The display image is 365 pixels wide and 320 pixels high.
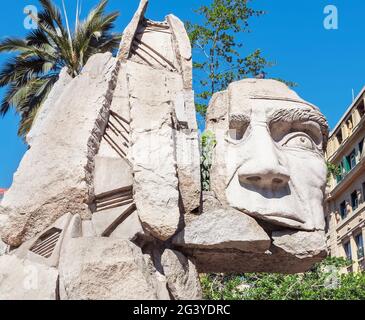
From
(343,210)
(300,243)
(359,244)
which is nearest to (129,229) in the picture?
(300,243)

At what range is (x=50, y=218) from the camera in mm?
4824

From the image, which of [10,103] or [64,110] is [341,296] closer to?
[64,110]

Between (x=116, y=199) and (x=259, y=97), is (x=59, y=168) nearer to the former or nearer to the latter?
(x=116, y=199)

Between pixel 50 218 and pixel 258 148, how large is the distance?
1910mm

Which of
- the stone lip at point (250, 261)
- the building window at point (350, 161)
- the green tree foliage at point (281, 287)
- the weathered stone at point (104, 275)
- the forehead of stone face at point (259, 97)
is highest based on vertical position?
the building window at point (350, 161)

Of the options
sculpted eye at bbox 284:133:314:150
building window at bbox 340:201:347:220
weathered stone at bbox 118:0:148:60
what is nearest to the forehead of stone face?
sculpted eye at bbox 284:133:314:150

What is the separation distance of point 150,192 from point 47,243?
36.6 inches

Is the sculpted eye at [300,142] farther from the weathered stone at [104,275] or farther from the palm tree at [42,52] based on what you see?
the palm tree at [42,52]

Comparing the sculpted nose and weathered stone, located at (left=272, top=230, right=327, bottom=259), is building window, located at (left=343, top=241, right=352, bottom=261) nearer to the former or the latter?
weathered stone, located at (left=272, top=230, right=327, bottom=259)

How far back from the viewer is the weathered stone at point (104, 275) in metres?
4.28

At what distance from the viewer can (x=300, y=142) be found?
18.2 ft

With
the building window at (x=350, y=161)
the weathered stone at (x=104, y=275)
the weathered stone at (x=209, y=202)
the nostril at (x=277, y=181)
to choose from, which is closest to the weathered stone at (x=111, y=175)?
the weathered stone at (x=104, y=275)

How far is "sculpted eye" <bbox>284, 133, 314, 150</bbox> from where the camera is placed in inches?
218

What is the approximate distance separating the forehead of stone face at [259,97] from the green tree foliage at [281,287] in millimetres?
6020
